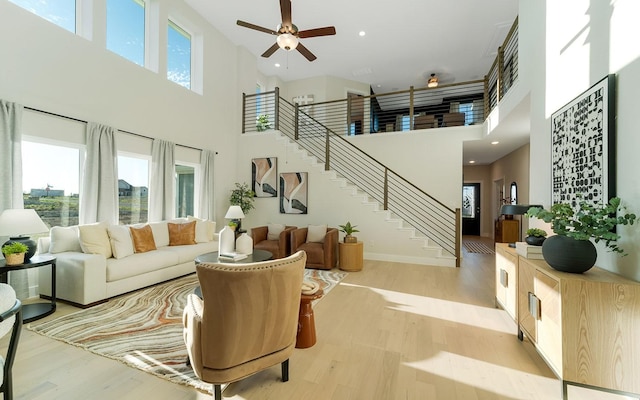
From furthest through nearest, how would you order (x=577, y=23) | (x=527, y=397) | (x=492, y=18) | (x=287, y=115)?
(x=287, y=115) → (x=492, y=18) → (x=577, y=23) → (x=527, y=397)

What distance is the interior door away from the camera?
1013 centimetres

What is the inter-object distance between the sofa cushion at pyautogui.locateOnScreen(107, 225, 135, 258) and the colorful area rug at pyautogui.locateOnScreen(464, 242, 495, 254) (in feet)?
23.8

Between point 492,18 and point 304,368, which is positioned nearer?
point 304,368

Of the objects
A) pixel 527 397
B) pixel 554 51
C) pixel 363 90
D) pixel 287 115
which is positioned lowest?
pixel 527 397

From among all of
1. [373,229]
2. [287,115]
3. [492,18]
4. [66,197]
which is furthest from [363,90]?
[66,197]

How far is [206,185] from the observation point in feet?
19.5

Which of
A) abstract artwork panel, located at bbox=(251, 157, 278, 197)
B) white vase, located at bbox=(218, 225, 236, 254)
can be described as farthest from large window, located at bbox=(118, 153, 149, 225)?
abstract artwork panel, located at bbox=(251, 157, 278, 197)

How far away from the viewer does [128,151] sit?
447cm

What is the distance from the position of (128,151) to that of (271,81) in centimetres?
540

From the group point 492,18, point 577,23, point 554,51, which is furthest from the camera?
point 492,18

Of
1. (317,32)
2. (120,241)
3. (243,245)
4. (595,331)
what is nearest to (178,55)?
(317,32)

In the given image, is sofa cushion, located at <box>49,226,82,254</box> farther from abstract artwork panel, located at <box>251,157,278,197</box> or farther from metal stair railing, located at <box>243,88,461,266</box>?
metal stair railing, located at <box>243,88,461,266</box>

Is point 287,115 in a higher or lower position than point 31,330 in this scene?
higher

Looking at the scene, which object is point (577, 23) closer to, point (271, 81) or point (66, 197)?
point (66, 197)
